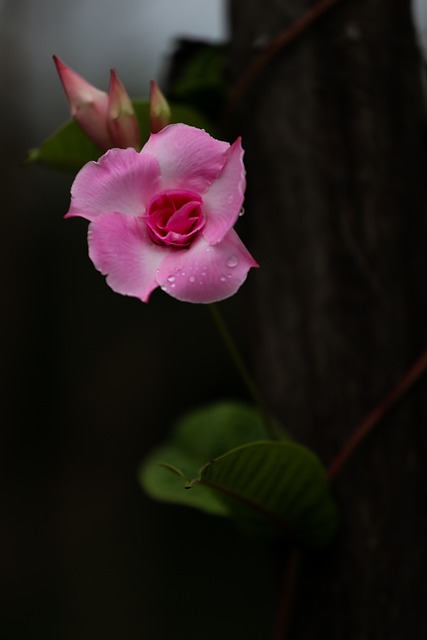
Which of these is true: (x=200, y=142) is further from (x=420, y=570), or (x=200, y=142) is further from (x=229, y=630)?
(x=229, y=630)

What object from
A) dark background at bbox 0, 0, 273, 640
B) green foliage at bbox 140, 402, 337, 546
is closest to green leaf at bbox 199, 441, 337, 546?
green foliage at bbox 140, 402, 337, 546

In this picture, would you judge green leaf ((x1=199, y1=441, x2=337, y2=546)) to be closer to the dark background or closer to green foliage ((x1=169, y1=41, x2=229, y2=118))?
green foliage ((x1=169, y1=41, x2=229, y2=118))

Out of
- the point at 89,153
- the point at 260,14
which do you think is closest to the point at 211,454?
the point at 89,153

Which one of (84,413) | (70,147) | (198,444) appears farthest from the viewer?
(84,413)

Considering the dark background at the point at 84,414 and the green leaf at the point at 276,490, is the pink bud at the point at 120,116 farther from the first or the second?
the dark background at the point at 84,414

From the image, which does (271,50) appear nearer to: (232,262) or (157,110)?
(157,110)

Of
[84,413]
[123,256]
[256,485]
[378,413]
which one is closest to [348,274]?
[378,413]

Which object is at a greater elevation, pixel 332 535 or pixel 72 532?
pixel 332 535
